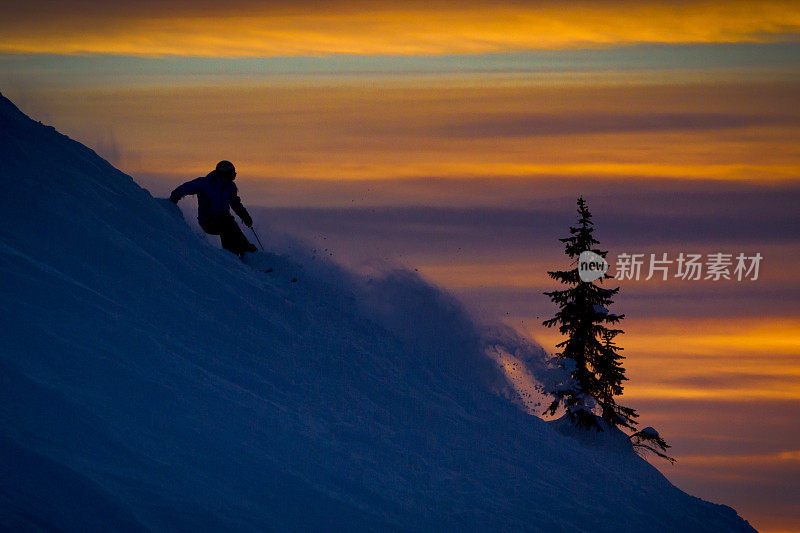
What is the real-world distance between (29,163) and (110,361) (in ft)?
20.2

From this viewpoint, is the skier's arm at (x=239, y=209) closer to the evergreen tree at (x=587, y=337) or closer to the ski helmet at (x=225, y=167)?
the ski helmet at (x=225, y=167)

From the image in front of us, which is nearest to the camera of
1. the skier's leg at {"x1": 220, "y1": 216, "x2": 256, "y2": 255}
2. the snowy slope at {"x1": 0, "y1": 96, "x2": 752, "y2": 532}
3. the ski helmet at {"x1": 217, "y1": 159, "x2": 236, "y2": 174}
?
the snowy slope at {"x1": 0, "y1": 96, "x2": 752, "y2": 532}

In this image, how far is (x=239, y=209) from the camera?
22031mm

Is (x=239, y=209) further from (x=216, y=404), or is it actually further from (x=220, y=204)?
(x=216, y=404)

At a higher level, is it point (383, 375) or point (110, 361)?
point (383, 375)

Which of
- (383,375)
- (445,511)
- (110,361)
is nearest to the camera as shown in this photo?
(110,361)

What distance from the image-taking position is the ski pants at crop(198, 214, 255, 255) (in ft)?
71.6

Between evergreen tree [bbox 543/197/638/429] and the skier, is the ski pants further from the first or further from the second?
evergreen tree [bbox 543/197/638/429]

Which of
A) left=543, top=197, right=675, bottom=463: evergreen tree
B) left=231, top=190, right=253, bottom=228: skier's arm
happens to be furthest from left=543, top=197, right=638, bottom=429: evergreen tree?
left=231, top=190, right=253, bottom=228: skier's arm

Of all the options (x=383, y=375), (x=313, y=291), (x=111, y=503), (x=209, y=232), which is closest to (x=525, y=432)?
(x=383, y=375)

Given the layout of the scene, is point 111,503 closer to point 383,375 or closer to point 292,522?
point 292,522

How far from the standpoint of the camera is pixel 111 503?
36.0 ft

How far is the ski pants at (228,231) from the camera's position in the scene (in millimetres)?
21817

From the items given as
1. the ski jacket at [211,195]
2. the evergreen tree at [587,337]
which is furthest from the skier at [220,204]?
the evergreen tree at [587,337]
